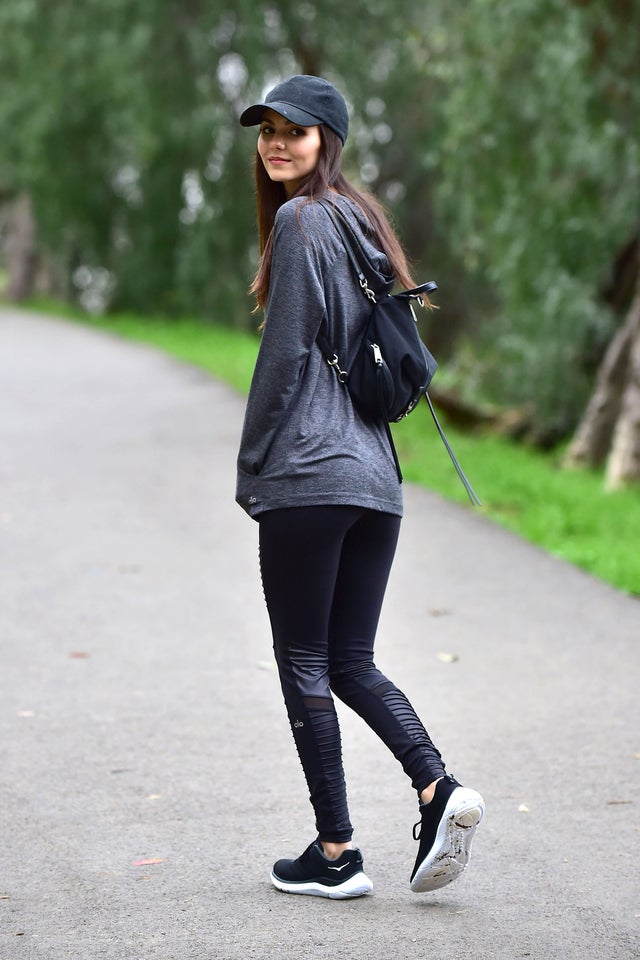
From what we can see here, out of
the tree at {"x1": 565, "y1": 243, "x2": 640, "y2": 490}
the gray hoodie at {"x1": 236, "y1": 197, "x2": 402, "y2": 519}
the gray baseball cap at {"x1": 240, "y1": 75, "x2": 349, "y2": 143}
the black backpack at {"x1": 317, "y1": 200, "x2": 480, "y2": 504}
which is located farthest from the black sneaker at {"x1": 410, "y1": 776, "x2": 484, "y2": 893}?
the tree at {"x1": 565, "y1": 243, "x2": 640, "y2": 490}

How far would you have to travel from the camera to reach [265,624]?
7066mm

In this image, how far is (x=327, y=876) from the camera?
3721 millimetres

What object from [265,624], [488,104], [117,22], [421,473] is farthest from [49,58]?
[265,624]

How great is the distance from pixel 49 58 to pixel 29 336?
447cm

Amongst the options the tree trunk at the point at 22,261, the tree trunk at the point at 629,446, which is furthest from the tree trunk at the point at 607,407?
the tree trunk at the point at 22,261

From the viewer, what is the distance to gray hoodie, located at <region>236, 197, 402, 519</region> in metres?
3.50

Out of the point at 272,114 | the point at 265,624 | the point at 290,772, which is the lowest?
the point at 265,624

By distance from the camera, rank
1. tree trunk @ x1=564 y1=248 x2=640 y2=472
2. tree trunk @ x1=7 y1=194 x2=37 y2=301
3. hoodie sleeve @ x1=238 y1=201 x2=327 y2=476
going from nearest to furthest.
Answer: hoodie sleeve @ x1=238 y1=201 x2=327 y2=476 → tree trunk @ x1=564 y1=248 x2=640 y2=472 → tree trunk @ x1=7 y1=194 x2=37 y2=301

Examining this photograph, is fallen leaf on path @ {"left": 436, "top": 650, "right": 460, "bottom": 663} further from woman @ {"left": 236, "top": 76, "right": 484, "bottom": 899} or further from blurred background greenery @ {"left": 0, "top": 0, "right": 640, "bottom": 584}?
blurred background greenery @ {"left": 0, "top": 0, "right": 640, "bottom": 584}

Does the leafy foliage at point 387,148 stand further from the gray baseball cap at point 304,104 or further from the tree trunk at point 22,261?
the gray baseball cap at point 304,104

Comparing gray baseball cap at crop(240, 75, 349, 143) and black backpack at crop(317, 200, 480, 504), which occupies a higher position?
gray baseball cap at crop(240, 75, 349, 143)

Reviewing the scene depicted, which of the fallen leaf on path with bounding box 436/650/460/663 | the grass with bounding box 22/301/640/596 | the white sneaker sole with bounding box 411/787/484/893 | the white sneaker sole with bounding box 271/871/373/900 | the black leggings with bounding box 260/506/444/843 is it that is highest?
A: the black leggings with bounding box 260/506/444/843

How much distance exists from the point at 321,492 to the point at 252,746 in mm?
1874

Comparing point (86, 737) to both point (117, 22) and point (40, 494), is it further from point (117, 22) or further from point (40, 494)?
point (117, 22)
